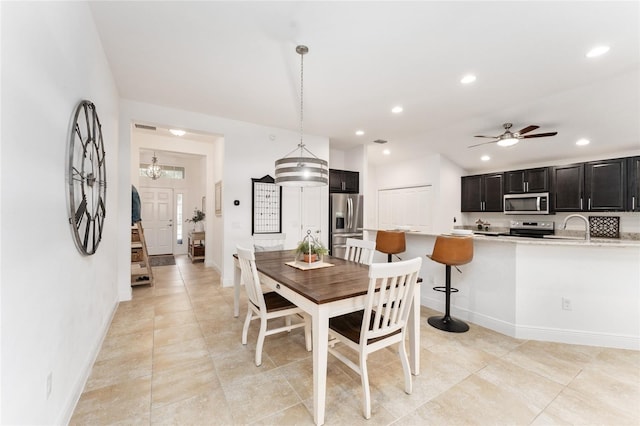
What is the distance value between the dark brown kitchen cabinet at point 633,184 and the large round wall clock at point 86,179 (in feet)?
22.3


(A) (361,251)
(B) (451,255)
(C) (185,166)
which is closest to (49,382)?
(A) (361,251)

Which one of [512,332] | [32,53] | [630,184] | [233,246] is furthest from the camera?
[233,246]

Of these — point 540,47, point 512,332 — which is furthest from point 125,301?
point 540,47

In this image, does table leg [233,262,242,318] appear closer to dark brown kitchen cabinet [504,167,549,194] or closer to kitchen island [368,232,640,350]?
kitchen island [368,232,640,350]

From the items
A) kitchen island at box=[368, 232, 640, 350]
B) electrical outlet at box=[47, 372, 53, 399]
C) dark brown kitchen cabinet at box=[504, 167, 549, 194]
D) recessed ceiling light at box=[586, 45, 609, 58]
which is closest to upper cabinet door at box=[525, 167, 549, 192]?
dark brown kitchen cabinet at box=[504, 167, 549, 194]

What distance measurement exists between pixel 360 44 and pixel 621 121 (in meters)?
4.21

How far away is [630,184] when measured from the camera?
166 inches

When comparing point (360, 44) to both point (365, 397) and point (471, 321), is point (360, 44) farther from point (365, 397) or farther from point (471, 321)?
point (471, 321)

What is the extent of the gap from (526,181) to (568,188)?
666mm

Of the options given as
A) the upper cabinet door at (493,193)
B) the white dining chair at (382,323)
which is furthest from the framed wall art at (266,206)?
the upper cabinet door at (493,193)

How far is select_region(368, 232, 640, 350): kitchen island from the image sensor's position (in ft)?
8.24

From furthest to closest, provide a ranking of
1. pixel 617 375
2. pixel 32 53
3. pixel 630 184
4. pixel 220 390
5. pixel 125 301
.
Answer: pixel 630 184, pixel 125 301, pixel 617 375, pixel 220 390, pixel 32 53

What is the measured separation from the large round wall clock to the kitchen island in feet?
11.7

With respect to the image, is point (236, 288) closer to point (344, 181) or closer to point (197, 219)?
point (344, 181)
